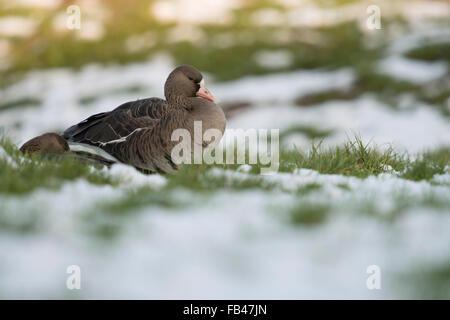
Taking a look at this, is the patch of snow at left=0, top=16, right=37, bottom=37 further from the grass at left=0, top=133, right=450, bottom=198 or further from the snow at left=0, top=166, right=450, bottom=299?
the snow at left=0, top=166, right=450, bottom=299

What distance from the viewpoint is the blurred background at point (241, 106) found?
2.71 m

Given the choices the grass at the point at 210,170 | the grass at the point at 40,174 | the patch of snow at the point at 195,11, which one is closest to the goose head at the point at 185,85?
the grass at the point at 210,170

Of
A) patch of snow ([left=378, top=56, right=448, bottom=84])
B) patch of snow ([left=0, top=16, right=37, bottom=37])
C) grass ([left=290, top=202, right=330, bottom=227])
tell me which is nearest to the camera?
grass ([left=290, top=202, right=330, bottom=227])

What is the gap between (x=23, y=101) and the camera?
1451 cm

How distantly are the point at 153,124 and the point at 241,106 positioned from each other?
7715mm

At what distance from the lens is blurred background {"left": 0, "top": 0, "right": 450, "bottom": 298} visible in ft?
8.89

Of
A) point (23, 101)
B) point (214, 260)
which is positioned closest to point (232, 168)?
point (214, 260)

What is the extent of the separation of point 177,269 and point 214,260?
22 cm

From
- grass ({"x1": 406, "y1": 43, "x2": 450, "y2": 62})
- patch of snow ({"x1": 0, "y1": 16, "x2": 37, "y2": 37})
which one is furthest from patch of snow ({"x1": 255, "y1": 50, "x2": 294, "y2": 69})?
patch of snow ({"x1": 0, "y1": 16, "x2": 37, "y2": 37})

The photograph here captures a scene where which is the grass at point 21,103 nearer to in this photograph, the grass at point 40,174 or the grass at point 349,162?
the grass at point 40,174

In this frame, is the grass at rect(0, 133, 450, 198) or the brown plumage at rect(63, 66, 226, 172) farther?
the brown plumage at rect(63, 66, 226, 172)

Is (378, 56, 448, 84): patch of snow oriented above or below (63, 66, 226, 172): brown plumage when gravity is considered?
above

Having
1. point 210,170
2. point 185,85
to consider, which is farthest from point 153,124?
point 210,170

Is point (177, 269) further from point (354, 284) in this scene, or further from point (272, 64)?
point (272, 64)
